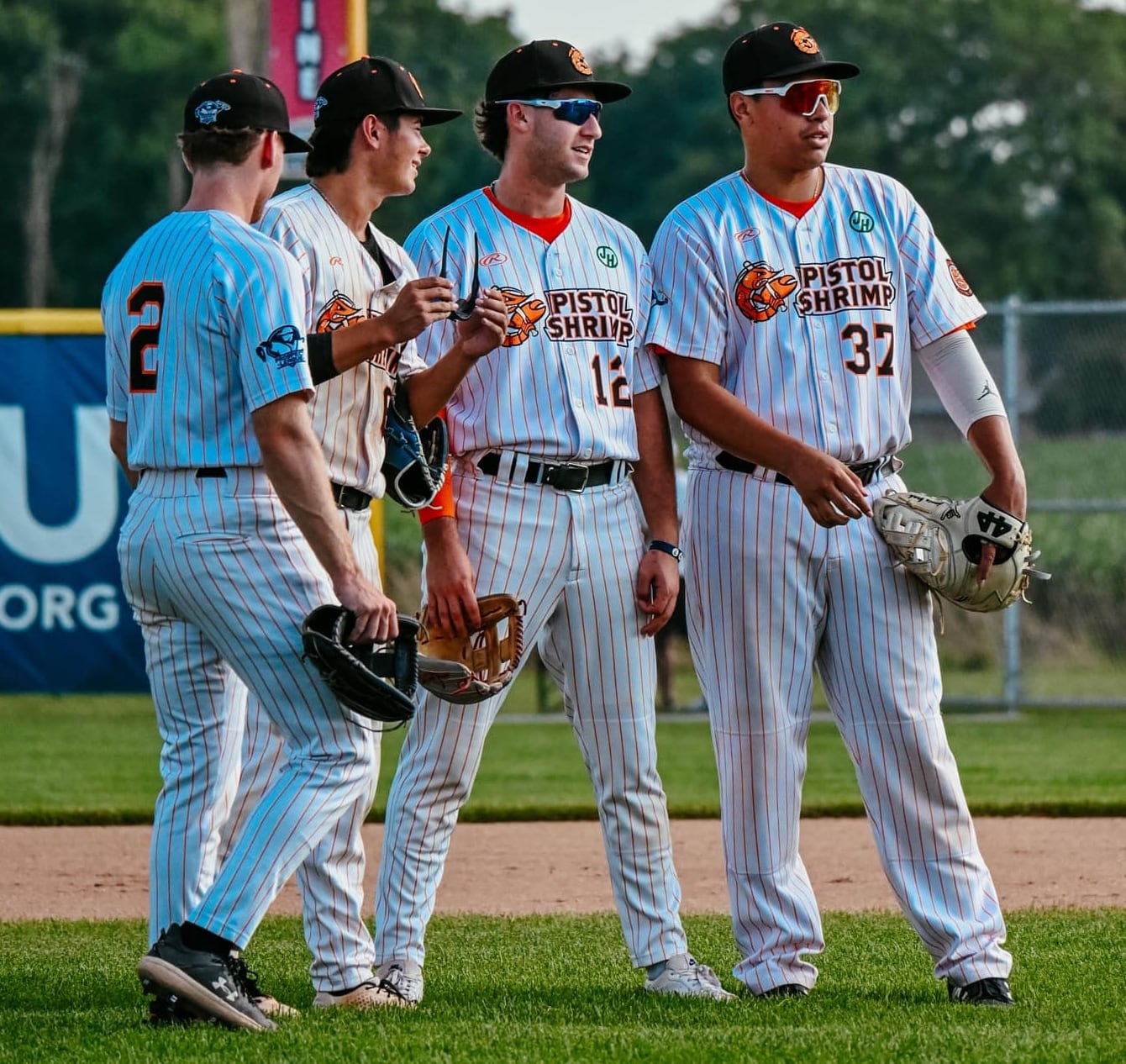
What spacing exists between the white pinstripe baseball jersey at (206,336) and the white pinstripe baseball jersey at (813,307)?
1.03 m

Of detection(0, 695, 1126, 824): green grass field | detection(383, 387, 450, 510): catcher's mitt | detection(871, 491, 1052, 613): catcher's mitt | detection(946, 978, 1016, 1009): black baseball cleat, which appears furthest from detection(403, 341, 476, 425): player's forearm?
detection(0, 695, 1126, 824): green grass field

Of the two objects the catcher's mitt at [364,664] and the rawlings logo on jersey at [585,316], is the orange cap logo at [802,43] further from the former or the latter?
the catcher's mitt at [364,664]

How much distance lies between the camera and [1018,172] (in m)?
53.6

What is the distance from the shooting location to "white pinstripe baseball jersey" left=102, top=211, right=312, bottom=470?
4.03 metres

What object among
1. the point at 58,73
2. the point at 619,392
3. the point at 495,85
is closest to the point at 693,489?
the point at 619,392

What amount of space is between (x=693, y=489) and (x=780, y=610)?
15.5 inches

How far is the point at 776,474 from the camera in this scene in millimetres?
4598

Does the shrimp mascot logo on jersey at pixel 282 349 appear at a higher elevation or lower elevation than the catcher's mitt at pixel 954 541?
higher

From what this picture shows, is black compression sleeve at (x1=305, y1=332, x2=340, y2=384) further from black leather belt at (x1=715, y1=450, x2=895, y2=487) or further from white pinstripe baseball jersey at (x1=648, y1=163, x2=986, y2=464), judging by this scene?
black leather belt at (x1=715, y1=450, x2=895, y2=487)

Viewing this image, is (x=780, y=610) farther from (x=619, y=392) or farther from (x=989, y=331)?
(x=989, y=331)

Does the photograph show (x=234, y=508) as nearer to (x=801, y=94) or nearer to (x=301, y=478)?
(x=301, y=478)

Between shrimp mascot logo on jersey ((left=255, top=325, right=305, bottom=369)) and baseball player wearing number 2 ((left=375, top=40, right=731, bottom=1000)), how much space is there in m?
0.77

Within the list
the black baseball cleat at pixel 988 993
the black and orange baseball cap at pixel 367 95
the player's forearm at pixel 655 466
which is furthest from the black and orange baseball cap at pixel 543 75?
the black baseball cleat at pixel 988 993

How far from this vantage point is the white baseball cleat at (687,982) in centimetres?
466
